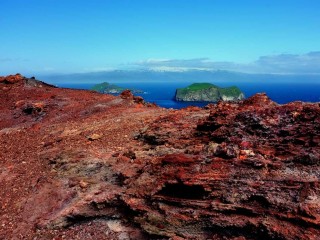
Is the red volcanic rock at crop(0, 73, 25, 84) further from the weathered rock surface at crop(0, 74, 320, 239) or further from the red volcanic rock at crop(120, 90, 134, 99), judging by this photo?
the weathered rock surface at crop(0, 74, 320, 239)

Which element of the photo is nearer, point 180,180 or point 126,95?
point 180,180

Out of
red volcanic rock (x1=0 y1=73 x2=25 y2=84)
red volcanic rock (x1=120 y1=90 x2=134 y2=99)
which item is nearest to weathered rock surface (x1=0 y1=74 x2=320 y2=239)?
red volcanic rock (x1=120 y1=90 x2=134 y2=99)

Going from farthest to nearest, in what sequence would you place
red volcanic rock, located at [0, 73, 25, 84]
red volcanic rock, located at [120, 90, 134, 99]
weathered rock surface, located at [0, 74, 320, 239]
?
red volcanic rock, located at [0, 73, 25, 84] → red volcanic rock, located at [120, 90, 134, 99] → weathered rock surface, located at [0, 74, 320, 239]

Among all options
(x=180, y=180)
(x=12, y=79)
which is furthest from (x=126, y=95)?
(x=180, y=180)

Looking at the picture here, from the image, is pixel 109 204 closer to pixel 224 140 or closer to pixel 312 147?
pixel 224 140

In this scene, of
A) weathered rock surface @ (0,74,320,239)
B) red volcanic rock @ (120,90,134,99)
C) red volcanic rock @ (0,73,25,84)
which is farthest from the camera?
red volcanic rock @ (0,73,25,84)

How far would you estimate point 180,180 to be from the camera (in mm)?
16234

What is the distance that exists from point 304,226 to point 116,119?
19245 millimetres

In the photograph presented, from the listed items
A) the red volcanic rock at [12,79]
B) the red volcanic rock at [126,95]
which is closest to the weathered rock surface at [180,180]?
the red volcanic rock at [126,95]

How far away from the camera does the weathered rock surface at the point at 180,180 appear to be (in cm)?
1427

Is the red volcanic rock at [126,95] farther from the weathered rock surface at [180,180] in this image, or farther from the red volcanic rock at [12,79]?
the red volcanic rock at [12,79]

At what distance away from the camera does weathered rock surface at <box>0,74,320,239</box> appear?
14.3 m

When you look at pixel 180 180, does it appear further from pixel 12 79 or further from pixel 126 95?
pixel 12 79

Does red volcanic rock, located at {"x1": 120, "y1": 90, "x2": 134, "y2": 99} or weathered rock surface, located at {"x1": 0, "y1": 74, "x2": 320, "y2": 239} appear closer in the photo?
weathered rock surface, located at {"x1": 0, "y1": 74, "x2": 320, "y2": 239}
